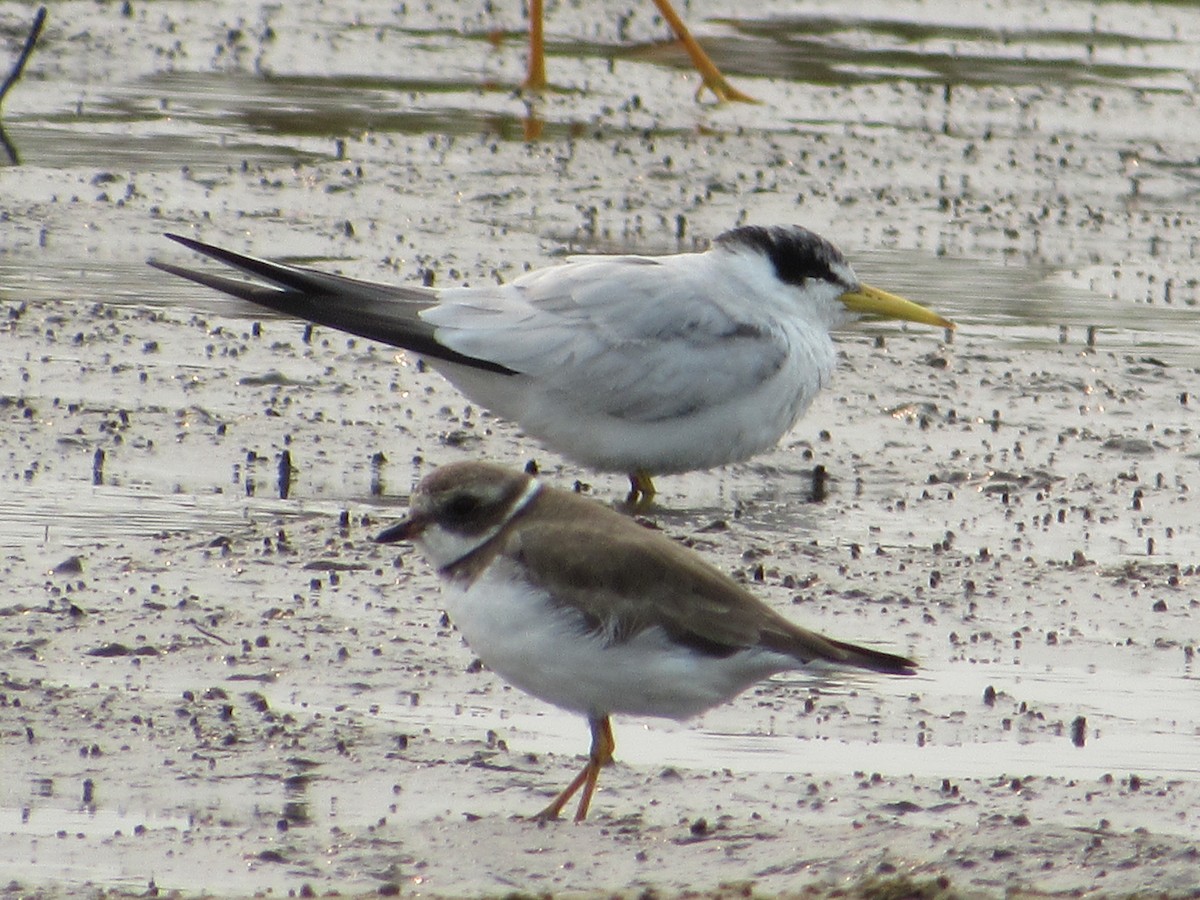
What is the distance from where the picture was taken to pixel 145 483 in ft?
22.2

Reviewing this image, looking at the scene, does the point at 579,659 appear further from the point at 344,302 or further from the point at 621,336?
the point at 344,302

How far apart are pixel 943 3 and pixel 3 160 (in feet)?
25.0

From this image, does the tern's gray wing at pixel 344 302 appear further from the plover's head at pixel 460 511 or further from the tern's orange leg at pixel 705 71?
the tern's orange leg at pixel 705 71

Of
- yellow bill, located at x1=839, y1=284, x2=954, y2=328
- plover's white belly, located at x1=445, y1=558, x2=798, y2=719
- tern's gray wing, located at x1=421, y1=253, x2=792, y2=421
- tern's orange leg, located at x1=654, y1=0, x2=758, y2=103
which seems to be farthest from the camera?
tern's orange leg, located at x1=654, y1=0, x2=758, y2=103

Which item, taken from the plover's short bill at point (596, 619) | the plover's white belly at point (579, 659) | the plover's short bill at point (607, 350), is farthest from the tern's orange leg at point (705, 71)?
the plover's white belly at point (579, 659)

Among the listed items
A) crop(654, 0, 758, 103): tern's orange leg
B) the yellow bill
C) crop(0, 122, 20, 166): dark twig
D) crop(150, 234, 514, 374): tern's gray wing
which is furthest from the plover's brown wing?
crop(654, 0, 758, 103): tern's orange leg

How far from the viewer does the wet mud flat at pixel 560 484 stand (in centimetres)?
454

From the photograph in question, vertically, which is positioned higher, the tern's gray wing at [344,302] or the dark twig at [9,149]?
the dark twig at [9,149]

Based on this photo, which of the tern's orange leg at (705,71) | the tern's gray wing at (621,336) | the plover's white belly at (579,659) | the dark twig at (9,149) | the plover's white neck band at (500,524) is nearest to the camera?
the plover's white belly at (579,659)

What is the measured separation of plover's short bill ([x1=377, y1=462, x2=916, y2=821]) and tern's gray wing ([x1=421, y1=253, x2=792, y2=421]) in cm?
195

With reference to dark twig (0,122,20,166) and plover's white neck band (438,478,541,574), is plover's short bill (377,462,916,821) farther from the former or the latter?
dark twig (0,122,20,166)

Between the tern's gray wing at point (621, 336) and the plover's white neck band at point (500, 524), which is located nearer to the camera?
the plover's white neck band at point (500, 524)

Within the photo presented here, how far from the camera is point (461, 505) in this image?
4.78 metres

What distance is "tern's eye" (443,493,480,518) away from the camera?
15.7ft
